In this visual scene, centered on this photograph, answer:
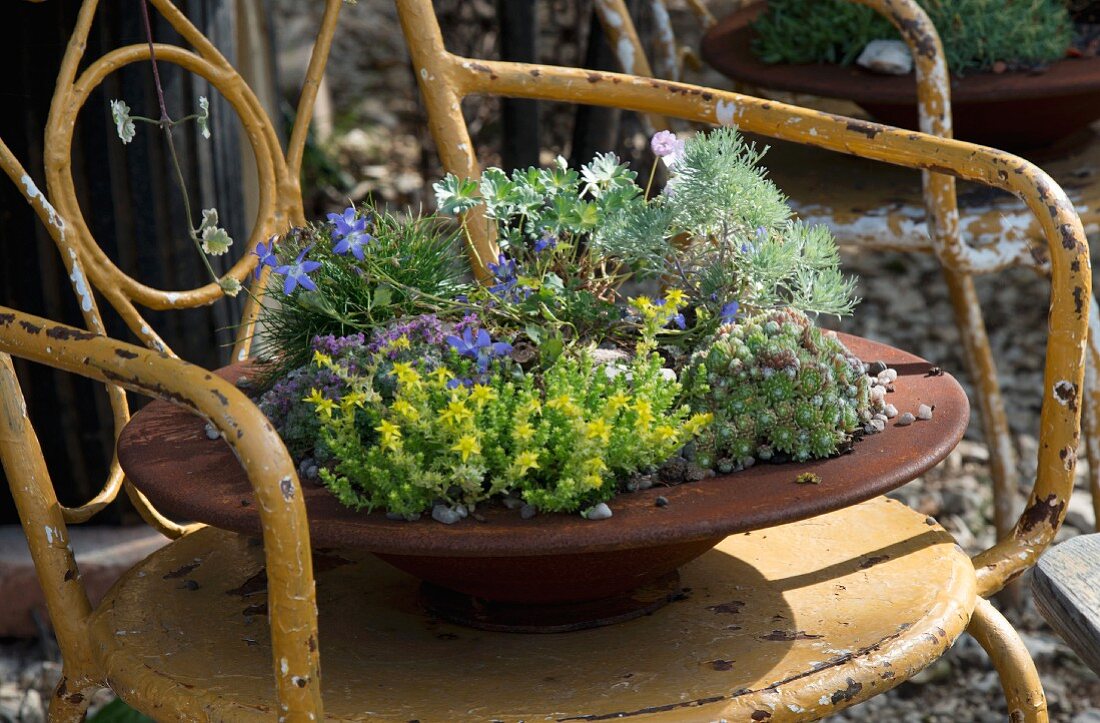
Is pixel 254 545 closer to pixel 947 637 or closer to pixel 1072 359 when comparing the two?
pixel 947 637

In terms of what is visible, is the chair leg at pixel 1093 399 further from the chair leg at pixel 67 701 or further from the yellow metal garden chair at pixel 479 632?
the chair leg at pixel 67 701

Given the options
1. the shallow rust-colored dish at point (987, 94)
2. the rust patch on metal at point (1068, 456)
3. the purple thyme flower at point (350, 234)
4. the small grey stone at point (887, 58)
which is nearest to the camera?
the purple thyme flower at point (350, 234)

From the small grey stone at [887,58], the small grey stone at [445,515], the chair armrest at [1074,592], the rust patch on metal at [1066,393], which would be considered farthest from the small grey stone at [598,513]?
the small grey stone at [887,58]

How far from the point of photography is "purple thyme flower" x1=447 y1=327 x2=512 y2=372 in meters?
1.18

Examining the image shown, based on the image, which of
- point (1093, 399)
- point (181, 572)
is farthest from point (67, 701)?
point (1093, 399)

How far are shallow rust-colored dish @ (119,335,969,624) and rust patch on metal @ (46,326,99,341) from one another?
6.1 inches

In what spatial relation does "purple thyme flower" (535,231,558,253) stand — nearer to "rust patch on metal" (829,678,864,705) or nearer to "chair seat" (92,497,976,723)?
"chair seat" (92,497,976,723)

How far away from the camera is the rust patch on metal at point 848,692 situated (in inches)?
44.4

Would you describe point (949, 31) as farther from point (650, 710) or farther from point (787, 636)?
point (650, 710)

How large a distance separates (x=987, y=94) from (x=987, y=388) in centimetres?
51

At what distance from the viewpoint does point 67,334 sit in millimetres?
1081

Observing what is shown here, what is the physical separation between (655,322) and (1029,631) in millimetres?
1549

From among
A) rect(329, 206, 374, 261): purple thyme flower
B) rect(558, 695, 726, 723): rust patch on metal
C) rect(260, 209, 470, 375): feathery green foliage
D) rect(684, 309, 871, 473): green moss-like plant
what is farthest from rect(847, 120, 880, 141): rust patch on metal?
rect(558, 695, 726, 723): rust patch on metal

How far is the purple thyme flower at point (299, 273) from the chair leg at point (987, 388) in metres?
1.27
